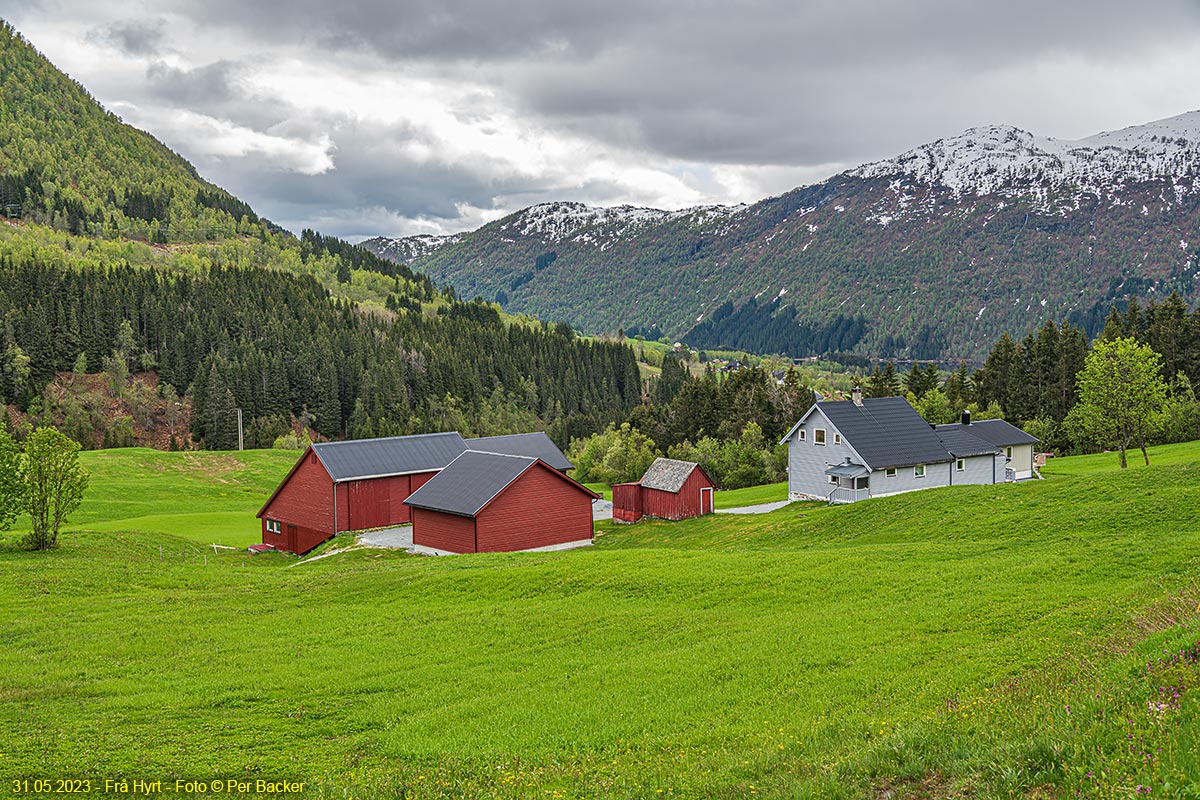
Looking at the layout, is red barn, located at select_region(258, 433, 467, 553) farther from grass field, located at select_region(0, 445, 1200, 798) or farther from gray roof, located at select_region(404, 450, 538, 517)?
grass field, located at select_region(0, 445, 1200, 798)

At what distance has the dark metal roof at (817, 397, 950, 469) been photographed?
54.5m

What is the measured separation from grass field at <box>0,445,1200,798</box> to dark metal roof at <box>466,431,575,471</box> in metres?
37.8

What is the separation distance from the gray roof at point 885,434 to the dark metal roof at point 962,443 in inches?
47.8

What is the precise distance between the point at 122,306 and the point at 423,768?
16172cm

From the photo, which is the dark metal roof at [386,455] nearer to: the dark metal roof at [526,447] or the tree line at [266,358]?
the dark metal roof at [526,447]

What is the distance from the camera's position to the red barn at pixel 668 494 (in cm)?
5441

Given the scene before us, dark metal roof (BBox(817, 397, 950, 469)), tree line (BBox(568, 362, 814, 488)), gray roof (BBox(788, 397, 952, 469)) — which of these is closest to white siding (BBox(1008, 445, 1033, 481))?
dark metal roof (BBox(817, 397, 950, 469))

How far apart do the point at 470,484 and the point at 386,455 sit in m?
11.3

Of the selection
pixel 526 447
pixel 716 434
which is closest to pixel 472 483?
pixel 526 447

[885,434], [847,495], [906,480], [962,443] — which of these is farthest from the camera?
[962,443]

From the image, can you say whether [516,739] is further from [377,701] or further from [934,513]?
[934,513]

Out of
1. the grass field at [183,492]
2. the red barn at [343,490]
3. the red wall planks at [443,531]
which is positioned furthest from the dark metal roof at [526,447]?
the grass field at [183,492]

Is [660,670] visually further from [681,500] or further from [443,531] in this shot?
[681,500]

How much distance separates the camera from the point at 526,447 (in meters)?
70.9
